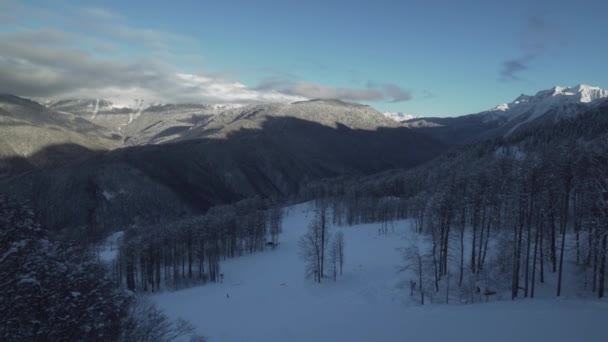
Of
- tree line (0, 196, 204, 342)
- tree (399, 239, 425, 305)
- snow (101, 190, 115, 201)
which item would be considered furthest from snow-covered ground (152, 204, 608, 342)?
snow (101, 190, 115, 201)

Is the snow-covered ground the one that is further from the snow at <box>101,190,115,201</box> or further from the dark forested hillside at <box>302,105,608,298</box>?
the snow at <box>101,190,115,201</box>

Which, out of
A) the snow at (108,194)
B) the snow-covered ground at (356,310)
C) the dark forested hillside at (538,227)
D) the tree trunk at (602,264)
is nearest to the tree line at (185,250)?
the snow-covered ground at (356,310)

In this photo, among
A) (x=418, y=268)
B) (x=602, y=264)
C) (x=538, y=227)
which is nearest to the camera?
(x=602, y=264)

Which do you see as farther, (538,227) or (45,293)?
(538,227)

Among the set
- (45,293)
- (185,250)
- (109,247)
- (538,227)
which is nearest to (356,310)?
(538,227)

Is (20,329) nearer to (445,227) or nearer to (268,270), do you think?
(445,227)

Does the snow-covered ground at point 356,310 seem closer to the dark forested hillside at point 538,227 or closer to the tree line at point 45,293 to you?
the dark forested hillside at point 538,227

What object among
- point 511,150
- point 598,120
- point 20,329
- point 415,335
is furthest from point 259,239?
point 598,120

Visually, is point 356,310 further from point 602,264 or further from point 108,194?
point 108,194
